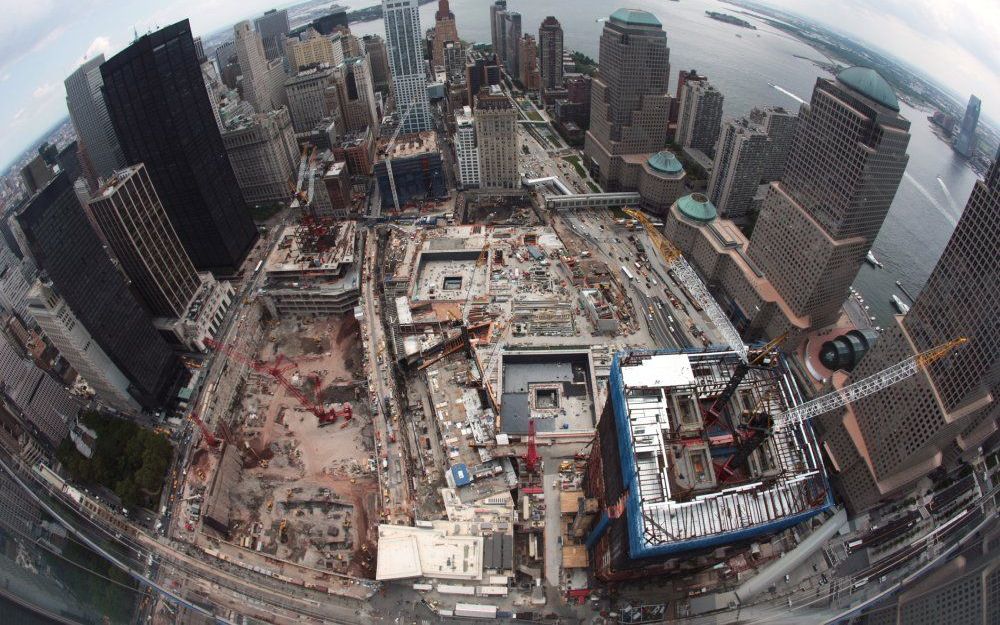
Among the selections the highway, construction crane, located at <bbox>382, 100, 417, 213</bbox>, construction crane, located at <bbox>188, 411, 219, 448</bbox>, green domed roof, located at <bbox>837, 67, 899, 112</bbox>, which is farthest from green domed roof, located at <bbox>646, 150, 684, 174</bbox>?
construction crane, located at <bbox>188, 411, 219, 448</bbox>

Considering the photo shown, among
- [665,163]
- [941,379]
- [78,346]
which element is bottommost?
[78,346]

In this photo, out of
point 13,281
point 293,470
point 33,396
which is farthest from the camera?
point 13,281

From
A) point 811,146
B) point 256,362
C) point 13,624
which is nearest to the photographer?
point 13,624

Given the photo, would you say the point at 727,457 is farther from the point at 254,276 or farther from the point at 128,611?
the point at 254,276

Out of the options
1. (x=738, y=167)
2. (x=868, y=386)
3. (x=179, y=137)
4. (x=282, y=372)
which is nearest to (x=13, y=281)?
(x=179, y=137)

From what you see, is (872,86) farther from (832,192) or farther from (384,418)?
(384,418)

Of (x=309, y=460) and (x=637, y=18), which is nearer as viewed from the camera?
(x=309, y=460)

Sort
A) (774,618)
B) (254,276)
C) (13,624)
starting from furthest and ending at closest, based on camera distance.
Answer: (254,276) → (774,618) → (13,624)

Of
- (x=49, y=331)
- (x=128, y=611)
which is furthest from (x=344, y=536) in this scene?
(x=49, y=331)
